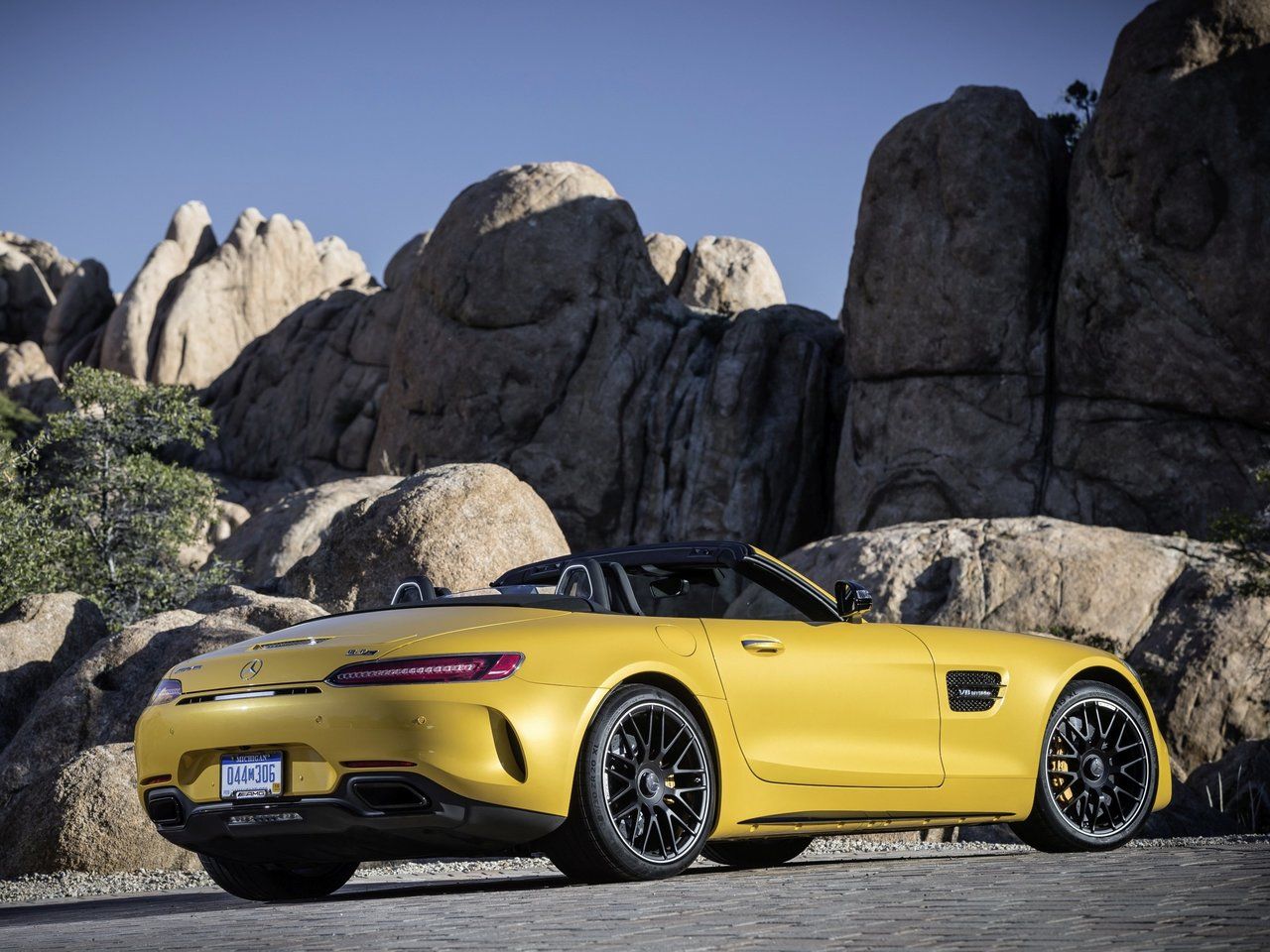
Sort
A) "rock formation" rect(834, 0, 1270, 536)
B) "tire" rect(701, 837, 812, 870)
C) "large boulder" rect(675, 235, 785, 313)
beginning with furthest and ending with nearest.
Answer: "large boulder" rect(675, 235, 785, 313) < "rock formation" rect(834, 0, 1270, 536) < "tire" rect(701, 837, 812, 870)

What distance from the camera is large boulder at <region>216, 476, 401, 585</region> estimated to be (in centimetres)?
2325

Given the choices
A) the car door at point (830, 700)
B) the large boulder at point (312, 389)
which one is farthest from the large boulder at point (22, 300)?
the car door at point (830, 700)

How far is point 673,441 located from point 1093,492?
26.8 feet

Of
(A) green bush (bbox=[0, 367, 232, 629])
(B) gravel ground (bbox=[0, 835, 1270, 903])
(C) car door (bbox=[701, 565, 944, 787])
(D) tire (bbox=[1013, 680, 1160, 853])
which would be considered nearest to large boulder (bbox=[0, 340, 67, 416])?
(A) green bush (bbox=[0, 367, 232, 629])

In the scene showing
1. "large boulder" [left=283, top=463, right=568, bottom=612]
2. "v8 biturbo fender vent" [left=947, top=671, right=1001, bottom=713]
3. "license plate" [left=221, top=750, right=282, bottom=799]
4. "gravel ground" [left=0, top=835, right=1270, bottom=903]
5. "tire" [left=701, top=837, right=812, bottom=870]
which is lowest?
"gravel ground" [left=0, top=835, right=1270, bottom=903]

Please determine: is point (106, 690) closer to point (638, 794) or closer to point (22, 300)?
point (638, 794)

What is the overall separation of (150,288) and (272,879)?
41866 millimetres

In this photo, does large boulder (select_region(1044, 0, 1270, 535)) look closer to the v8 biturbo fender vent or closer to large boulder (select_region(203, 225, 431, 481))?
the v8 biturbo fender vent

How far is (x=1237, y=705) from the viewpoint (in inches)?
546

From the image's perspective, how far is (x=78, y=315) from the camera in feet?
158

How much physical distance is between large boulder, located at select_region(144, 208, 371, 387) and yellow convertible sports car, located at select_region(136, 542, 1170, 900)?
38240mm

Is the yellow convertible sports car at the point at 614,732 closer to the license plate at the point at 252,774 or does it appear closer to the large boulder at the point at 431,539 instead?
the license plate at the point at 252,774

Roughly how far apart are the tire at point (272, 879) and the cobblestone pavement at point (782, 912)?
99 millimetres

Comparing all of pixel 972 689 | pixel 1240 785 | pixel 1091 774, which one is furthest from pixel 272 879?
pixel 1240 785
